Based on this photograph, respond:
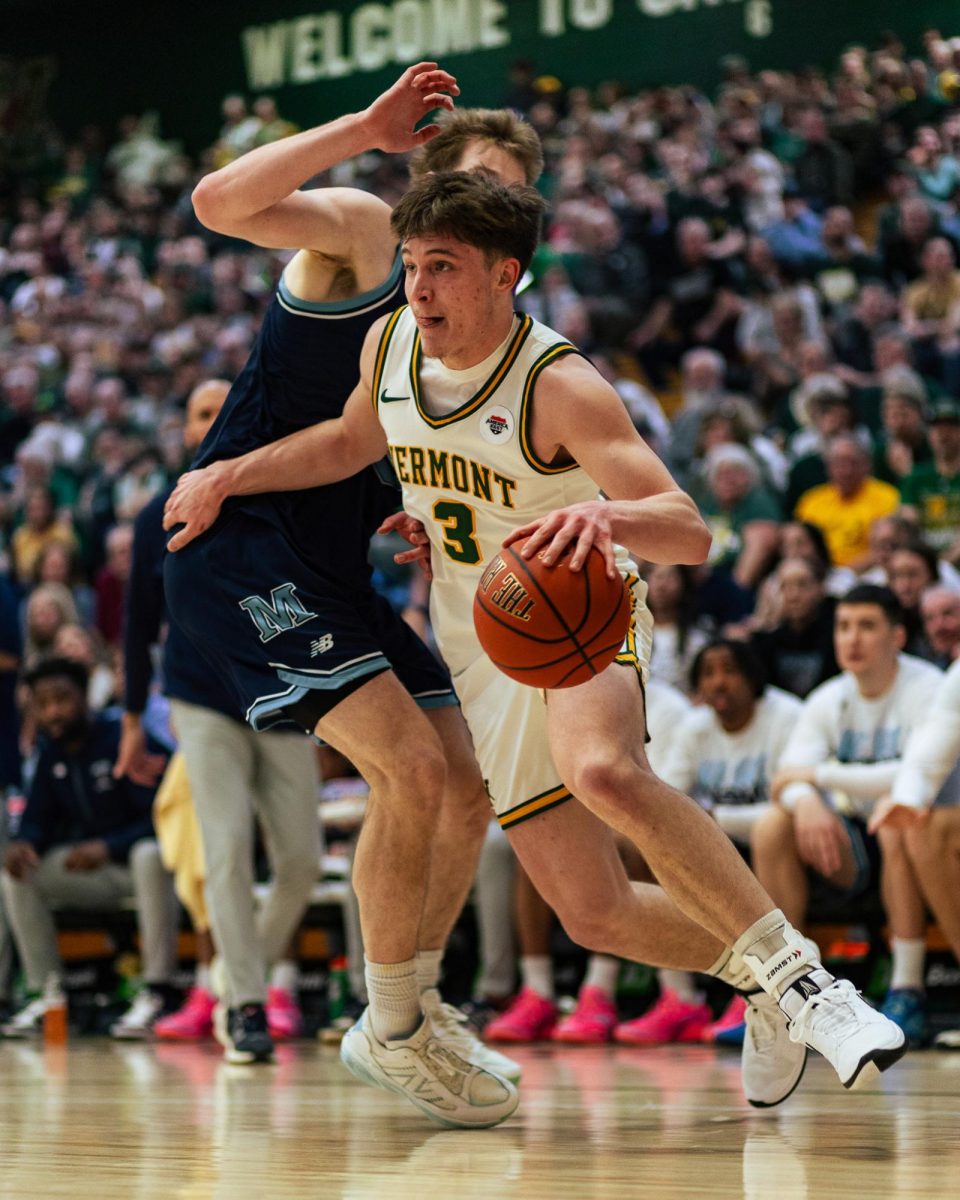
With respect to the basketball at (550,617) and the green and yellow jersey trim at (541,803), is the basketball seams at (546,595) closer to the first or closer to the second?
the basketball at (550,617)

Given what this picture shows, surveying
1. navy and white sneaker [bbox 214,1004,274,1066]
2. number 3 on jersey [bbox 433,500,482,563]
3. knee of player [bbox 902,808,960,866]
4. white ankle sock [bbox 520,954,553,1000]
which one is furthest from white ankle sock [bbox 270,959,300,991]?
number 3 on jersey [bbox 433,500,482,563]

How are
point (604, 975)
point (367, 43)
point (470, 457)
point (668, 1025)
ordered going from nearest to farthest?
point (470, 457) < point (668, 1025) < point (604, 975) < point (367, 43)

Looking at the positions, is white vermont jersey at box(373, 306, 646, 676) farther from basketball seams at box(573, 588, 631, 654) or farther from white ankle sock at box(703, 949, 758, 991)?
white ankle sock at box(703, 949, 758, 991)

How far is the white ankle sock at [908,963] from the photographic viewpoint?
5633 millimetres

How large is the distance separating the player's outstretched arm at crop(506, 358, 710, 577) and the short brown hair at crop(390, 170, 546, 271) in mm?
272

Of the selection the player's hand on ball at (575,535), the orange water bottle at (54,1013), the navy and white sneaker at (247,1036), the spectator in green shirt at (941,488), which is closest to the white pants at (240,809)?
the navy and white sneaker at (247,1036)

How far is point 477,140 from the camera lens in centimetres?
392

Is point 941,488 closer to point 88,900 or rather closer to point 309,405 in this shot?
point 88,900

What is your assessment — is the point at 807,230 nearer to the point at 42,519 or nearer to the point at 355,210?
the point at 42,519

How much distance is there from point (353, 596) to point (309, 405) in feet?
1.50

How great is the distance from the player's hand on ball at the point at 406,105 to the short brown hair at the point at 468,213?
24 cm

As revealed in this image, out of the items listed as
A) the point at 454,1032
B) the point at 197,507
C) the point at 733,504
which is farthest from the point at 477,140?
the point at 733,504

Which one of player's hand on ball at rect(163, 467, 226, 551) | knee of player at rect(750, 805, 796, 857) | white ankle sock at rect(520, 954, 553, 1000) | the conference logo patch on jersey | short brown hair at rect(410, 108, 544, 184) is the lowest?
white ankle sock at rect(520, 954, 553, 1000)

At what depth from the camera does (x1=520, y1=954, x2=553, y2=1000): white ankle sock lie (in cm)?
647
